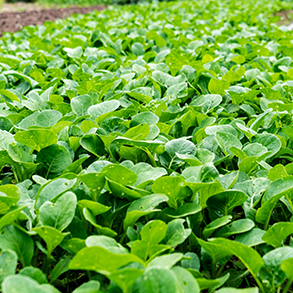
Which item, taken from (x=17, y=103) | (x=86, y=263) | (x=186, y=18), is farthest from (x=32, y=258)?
(x=186, y=18)

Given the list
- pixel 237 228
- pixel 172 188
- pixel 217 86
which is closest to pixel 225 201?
pixel 237 228

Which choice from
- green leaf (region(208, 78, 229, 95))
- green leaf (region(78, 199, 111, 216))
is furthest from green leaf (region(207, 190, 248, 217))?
green leaf (region(208, 78, 229, 95))

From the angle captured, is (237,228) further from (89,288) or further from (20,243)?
(20,243)

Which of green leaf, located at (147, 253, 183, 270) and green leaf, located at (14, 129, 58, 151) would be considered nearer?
green leaf, located at (147, 253, 183, 270)

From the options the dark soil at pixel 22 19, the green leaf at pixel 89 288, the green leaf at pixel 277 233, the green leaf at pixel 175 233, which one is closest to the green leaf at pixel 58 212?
the green leaf at pixel 89 288

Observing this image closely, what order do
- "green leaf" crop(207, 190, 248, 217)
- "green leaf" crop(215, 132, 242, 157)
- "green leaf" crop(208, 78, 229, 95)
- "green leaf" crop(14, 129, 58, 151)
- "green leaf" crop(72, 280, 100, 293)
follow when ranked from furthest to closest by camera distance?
"green leaf" crop(208, 78, 229, 95)
"green leaf" crop(215, 132, 242, 157)
"green leaf" crop(14, 129, 58, 151)
"green leaf" crop(207, 190, 248, 217)
"green leaf" crop(72, 280, 100, 293)

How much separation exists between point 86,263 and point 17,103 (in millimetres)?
1440

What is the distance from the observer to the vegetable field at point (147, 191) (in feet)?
3.22

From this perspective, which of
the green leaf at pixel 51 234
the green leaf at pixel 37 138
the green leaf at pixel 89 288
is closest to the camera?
the green leaf at pixel 89 288

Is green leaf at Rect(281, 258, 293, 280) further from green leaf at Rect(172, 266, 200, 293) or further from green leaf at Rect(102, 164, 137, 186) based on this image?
green leaf at Rect(102, 164, 137, 186)

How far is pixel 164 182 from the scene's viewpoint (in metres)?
1.18

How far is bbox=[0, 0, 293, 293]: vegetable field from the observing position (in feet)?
3.22

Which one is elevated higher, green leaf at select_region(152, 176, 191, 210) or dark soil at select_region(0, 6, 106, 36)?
dark soil at select_region(0, 6, 106, 36)

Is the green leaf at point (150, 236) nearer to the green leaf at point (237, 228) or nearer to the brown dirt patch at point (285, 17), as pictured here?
the green leaf at point (237, 228)
